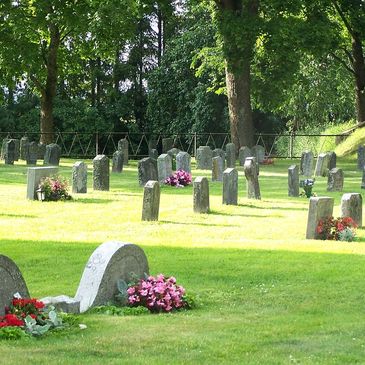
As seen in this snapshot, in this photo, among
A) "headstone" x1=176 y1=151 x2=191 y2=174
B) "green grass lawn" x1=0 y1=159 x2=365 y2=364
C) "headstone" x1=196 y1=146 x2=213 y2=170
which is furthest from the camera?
"headstone" x1=196 y1=146 x2=213 y2=170

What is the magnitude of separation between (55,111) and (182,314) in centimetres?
4754

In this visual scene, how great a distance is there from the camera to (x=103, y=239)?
16.9 meters

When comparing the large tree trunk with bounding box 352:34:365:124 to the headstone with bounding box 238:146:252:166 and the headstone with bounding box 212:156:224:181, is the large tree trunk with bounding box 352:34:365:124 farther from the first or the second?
the headstone with bounding box 212:156:224:181

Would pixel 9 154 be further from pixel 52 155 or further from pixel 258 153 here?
pixel 258 153

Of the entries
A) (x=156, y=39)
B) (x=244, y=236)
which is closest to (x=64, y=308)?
(x=244, y=236)

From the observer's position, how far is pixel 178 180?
28.3 metres

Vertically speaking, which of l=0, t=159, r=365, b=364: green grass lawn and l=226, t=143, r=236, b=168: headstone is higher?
l=226, t=143, r=236, b=168: headstone

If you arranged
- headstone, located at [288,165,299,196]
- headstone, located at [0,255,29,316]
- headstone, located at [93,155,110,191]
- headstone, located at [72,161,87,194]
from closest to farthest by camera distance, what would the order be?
headstone, located at [0,255,29,316] < headstone, located at [72,161,87,194] < headstone, located at [288,165,299,196] < headstone, located at [93,155,110,191]

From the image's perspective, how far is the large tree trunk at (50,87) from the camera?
44906 millimetres

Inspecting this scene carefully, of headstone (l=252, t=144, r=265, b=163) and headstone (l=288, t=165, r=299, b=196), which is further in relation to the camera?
headstone (l=252, t=144, r=265, b=163)

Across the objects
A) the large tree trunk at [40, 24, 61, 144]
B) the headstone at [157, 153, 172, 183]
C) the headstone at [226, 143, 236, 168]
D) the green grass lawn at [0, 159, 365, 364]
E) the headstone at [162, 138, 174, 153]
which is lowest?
the green grass lawn at [0, 159, 365, 364]

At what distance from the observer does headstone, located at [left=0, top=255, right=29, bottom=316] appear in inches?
366

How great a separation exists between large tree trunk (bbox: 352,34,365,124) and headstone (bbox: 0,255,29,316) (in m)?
40.1

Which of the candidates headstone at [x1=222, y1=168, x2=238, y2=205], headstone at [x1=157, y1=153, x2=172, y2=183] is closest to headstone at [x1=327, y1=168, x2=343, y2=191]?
headstone at [x1=157, y1=153, x2=172, y2=183]
